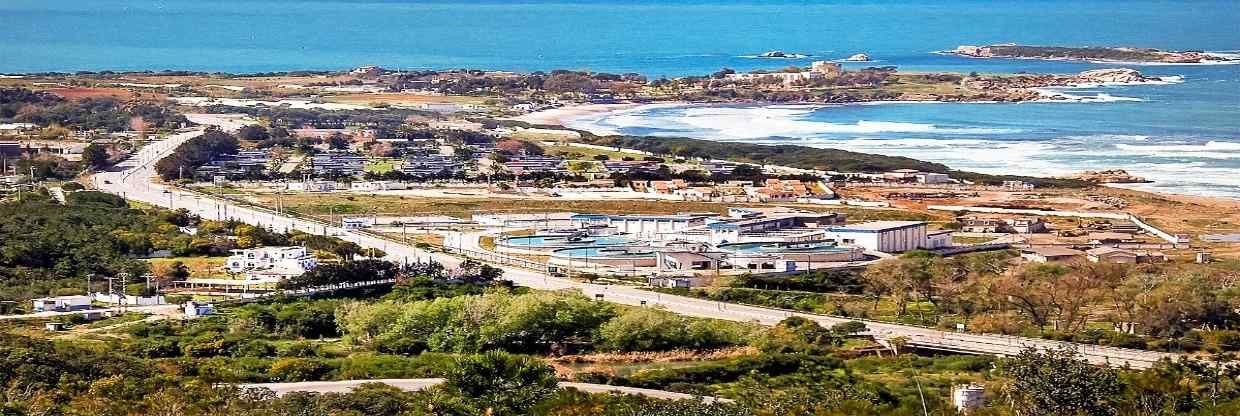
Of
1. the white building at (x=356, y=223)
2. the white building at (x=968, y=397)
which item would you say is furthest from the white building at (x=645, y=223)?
the white building at (x=968, y=397)

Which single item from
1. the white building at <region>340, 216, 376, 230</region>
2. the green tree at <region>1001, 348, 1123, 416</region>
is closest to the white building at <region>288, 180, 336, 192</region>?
the white building at <region>340, 216, 376, 230</region>

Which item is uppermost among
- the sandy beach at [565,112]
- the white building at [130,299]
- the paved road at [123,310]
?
Result: the sandy beach at [565,112]

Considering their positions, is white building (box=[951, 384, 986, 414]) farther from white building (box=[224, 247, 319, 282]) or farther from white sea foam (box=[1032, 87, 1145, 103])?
white sea foam (box=[1032, 87, 1145, 103])

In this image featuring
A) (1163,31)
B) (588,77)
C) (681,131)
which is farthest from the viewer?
(1163,31)

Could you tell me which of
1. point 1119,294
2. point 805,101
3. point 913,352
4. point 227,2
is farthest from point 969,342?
point 227,2

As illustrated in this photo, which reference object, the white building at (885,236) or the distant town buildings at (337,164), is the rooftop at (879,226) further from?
the distant town buildings at (337,164)

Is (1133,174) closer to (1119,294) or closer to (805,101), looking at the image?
(1119,294)

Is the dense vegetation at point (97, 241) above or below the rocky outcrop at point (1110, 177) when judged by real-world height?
below
